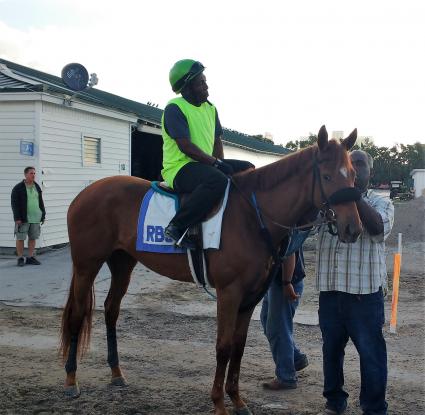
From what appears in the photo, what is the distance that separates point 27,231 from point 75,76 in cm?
474

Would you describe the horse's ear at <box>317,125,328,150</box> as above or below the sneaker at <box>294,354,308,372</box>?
above

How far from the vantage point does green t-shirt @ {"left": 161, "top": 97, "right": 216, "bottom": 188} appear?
4.53 metres

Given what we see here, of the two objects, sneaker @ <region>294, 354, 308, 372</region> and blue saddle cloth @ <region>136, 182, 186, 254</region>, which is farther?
sneaker @ <region>294, 354, 308, 372</region>

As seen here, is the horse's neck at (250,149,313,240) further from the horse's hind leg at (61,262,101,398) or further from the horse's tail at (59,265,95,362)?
the horse's tail at (59,265,95,362)

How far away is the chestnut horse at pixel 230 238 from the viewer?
3.80m

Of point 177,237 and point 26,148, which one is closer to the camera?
point 177,237

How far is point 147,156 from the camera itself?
20.2 m

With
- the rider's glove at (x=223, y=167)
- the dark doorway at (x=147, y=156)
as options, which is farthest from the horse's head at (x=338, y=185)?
the dark doorway at (x=147, y=156)

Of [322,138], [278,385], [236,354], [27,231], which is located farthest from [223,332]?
[27,231]

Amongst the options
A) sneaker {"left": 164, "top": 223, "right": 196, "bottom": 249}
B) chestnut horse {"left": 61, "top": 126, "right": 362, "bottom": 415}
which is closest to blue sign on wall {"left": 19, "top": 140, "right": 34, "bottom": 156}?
chestnut horse {"left": 61, "top": 126, "right": 362, "bottom": 415}

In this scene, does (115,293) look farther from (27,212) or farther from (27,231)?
(27,231)

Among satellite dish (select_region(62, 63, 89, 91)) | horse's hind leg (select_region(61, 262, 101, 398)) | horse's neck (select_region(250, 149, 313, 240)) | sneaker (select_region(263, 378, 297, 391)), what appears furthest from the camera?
satellite dish (select_region(62, 63, 89, 91))

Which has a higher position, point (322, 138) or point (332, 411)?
point (322, 138)

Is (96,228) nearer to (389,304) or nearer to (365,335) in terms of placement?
(365,335)
